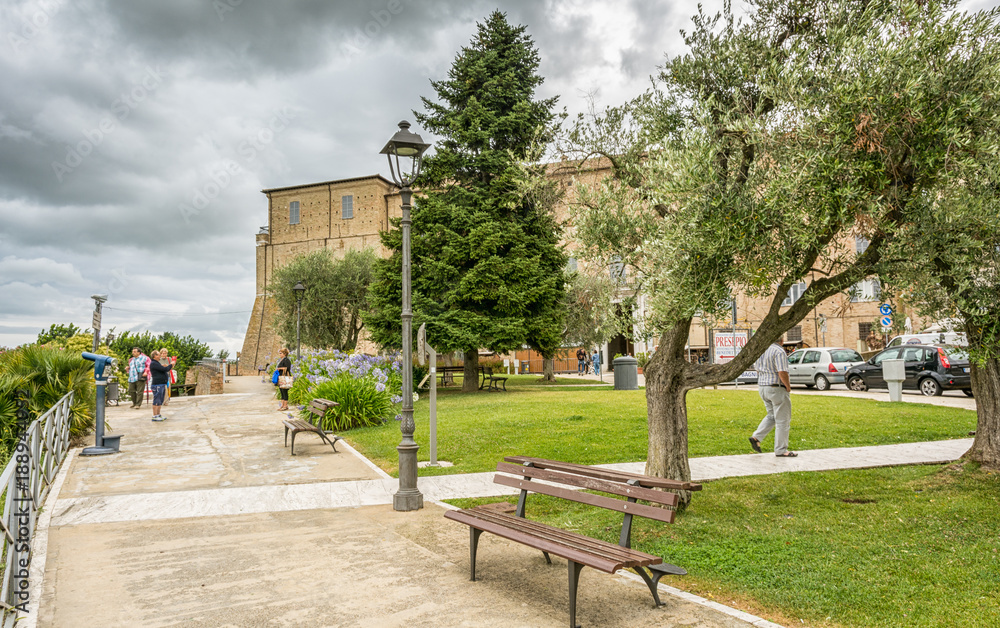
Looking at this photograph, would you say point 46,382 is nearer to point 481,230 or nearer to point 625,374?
point 481,230

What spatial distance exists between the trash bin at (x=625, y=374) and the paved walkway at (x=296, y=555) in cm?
1366

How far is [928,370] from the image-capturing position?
19.2 metres

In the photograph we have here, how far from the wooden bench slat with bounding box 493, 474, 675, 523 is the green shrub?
8659 millimetres

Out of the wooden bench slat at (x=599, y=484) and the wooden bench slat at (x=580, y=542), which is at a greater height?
the wooden bench slat at (x=599, y=484)

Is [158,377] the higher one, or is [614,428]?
[158,377]

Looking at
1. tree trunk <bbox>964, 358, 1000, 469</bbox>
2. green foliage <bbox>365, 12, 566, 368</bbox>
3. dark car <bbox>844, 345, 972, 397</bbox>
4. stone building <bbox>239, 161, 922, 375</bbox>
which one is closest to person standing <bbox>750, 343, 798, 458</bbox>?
tree trunk <bbox>964, 358, 1000, 469</bbox>

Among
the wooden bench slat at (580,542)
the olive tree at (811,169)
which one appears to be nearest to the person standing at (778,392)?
the olive tree at (811,169)

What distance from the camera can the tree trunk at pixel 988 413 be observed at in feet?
24.8

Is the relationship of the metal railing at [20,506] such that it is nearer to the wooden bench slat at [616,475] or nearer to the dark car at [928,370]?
the wooden bench slat at [616,475]

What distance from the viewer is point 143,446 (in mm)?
11367

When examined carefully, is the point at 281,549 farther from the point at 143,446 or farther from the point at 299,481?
the point at 143,446

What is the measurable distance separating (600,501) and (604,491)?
0.68 feet

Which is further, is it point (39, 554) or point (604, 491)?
point (39, 554)

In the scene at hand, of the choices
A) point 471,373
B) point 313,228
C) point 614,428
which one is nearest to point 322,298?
point 471,373
